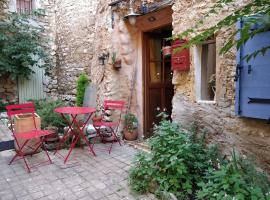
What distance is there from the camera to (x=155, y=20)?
447cm

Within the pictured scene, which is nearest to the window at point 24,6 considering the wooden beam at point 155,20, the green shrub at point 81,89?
the green shrub at point 81,89

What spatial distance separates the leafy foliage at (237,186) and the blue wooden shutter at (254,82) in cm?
61

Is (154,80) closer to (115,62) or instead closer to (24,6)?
(115,62)

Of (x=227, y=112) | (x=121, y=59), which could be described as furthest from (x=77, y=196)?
(x=121, y=59)

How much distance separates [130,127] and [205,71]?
2.08 metres

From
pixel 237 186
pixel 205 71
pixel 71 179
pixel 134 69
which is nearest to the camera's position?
pixel 237 186

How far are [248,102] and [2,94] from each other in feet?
23.0

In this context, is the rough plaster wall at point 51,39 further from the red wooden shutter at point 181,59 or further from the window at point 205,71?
the window at point 205,71

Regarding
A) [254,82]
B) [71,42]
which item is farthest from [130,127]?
[71,42]

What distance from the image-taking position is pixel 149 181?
2719mm

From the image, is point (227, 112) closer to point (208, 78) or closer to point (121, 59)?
point (208, 78)

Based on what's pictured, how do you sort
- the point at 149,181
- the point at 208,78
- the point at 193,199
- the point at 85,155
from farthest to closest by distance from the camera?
the point at 85,155 → the point at 208,78 → the point at 149,181 → the point at 193,199

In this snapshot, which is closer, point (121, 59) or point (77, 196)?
point (77, 196)

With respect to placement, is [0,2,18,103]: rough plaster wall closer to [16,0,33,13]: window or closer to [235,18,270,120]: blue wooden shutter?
[16,0,33,13]: window
